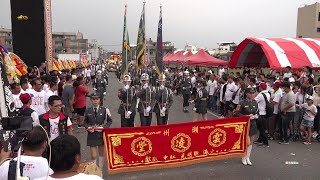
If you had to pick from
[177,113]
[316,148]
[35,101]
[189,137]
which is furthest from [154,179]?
[177,113]

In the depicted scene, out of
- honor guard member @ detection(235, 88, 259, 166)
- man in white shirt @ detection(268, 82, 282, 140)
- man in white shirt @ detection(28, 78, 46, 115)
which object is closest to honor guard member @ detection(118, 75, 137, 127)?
man in white shirt @ detection(28, 78, 46, 115)

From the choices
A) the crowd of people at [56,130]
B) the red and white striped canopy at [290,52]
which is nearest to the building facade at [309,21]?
the red and white striped canopy at [290,52]

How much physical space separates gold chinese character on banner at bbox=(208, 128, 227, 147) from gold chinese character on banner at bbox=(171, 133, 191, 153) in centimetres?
55

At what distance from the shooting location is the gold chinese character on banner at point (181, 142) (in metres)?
6.68

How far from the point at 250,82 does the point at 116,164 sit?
6439mm

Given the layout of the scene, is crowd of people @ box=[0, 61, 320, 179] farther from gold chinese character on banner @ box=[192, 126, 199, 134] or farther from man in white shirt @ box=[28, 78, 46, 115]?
gold chinese character on banner @ box=[192, 126, 199, 134]

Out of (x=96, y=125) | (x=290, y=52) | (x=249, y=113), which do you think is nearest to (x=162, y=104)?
(x=249, y=113)

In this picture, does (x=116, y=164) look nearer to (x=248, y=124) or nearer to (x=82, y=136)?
(x=248, y=124)

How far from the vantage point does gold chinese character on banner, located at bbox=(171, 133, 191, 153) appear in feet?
21.9

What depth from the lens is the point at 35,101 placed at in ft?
25.5

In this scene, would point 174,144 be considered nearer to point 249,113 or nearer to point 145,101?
point 249,113

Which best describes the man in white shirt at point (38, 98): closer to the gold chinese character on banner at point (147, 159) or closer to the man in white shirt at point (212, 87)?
the gold chinese character on banner at point (147, 159)

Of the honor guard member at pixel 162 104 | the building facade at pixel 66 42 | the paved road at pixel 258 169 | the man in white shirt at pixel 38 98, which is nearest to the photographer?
the paved road at pixel 258 169

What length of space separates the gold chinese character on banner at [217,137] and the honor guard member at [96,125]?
231cm
